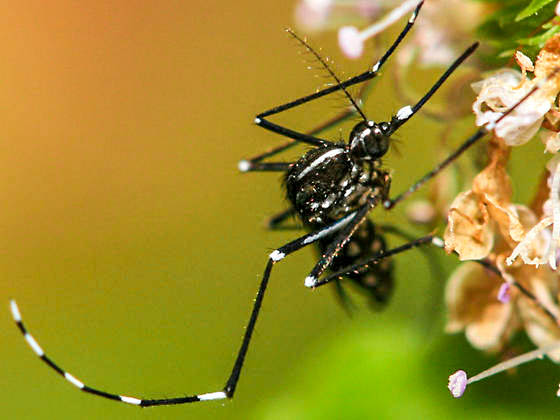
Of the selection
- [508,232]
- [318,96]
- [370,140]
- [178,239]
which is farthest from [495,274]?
[178,239]

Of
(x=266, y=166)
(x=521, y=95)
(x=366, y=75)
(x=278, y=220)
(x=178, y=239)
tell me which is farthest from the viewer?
(x=178, y=239)

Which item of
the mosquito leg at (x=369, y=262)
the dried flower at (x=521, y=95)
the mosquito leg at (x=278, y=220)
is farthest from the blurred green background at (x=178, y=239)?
the dried flower at (x=521, y=95)

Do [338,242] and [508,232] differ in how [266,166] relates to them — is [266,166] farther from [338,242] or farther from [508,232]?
[508,232]

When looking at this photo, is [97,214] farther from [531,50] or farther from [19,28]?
[531,50]

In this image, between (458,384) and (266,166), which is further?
(266,166)

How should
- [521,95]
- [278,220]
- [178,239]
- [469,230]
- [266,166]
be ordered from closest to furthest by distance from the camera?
[521,95]
[469,230]
[266,166]
[278,220]
[178,239]
